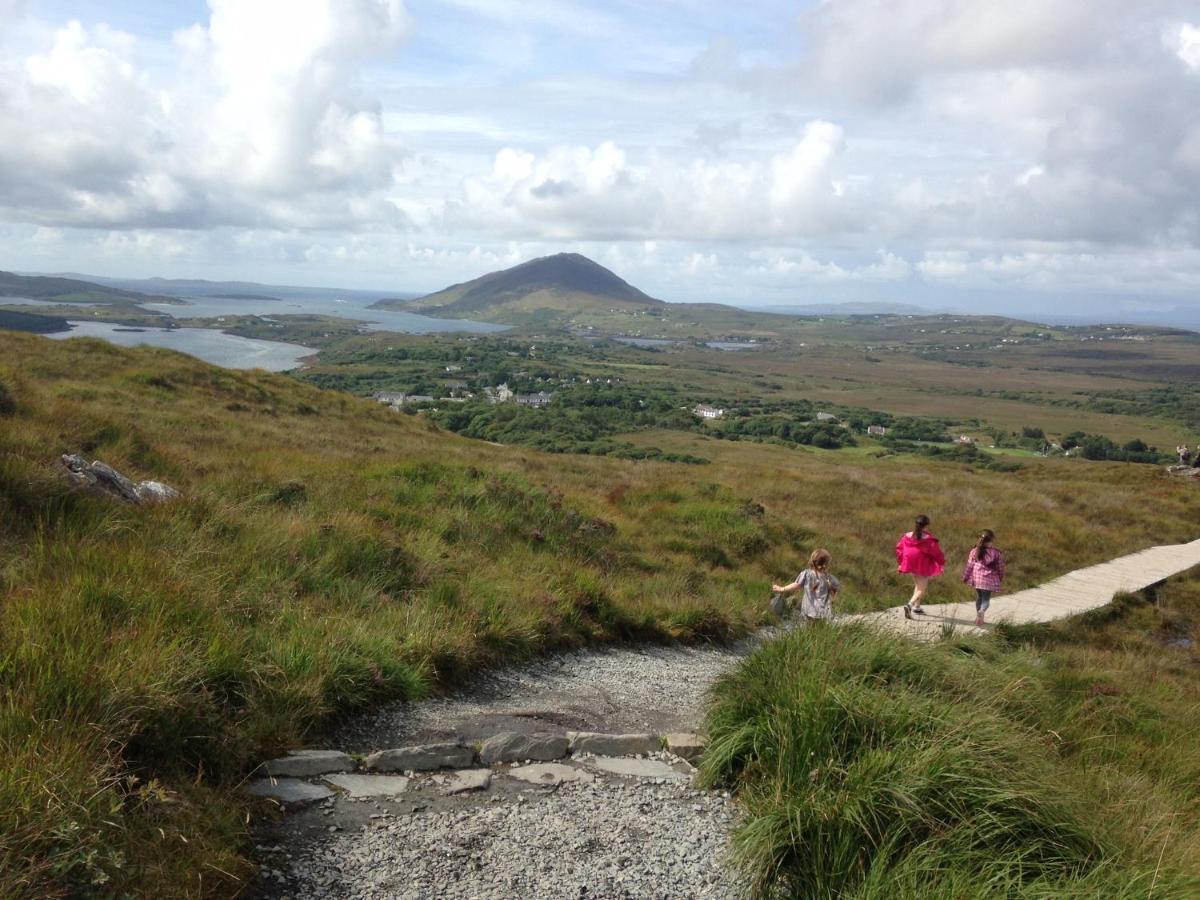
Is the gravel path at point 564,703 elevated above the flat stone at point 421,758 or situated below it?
below

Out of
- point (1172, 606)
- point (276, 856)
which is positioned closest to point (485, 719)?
point (276, 856)

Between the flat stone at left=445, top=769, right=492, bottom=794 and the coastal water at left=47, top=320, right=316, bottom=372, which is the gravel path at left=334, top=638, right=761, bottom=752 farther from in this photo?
the coastal water at left=47, top=320, right=316, bottom=372

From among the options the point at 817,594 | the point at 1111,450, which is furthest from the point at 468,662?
the point at 1111,450

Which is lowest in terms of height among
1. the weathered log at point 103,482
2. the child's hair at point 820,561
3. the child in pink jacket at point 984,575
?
the child in pink jacket at point 984,575

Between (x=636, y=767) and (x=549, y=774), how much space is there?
0.67 m

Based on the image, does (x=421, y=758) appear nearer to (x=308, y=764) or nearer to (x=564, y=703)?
(x=308, y=764)

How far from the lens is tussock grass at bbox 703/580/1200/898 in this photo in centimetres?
379

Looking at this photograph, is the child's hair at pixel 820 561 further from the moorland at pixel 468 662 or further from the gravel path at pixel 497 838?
the gravel path at pixel 497 838

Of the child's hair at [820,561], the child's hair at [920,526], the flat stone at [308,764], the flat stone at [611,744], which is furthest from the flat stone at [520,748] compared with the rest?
the child's hair at [920,526]

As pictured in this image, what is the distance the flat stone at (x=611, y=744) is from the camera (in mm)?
5781

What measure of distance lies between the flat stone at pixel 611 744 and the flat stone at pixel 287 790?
72.5 inches

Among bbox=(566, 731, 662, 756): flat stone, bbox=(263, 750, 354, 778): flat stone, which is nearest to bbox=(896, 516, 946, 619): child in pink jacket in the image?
bbox=(566, 731, 662, 756): flat stone

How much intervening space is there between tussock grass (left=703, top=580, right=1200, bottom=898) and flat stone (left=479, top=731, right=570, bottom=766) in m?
1.07

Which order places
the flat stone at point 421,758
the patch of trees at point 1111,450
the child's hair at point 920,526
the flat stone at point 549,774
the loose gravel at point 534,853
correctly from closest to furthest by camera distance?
the loose gravel at point 534,853
the flat stone at point 421,758
the flat stone at point 549,774
the child's hair at point 920,526
the patch of trees at point 1111,450
